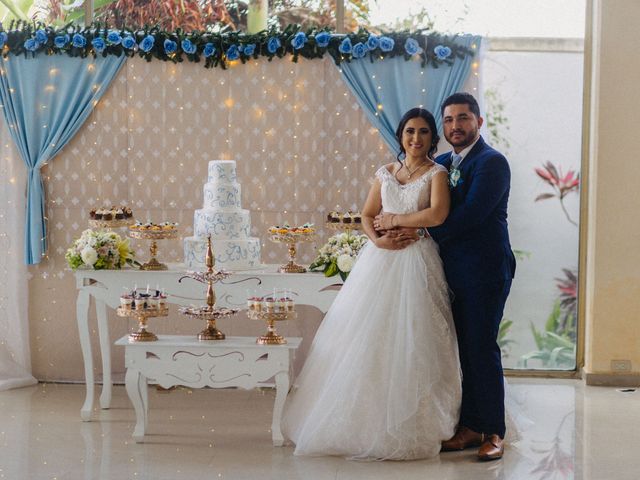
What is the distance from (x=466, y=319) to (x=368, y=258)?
0.61m

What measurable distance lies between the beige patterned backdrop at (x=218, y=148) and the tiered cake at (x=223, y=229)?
919 mm

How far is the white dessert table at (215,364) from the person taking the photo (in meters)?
5.25

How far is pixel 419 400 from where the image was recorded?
16.3ft

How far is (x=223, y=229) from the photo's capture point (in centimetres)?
583

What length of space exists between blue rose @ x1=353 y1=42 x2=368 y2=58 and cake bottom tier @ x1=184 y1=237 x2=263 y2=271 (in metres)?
1.58

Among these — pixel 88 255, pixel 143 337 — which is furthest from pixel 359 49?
pixel 143 337

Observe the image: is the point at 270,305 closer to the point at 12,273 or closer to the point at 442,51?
the point at 442,51

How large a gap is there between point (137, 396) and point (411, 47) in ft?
9.58

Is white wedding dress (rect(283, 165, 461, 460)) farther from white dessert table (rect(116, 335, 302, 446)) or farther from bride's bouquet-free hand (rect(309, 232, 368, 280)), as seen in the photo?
bride's bouquet-free hand (rect(309, 232, 368, 280))

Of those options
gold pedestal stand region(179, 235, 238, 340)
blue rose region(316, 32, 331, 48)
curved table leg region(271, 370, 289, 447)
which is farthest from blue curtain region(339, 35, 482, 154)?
curved table leg region(271, 370, 289, 447)

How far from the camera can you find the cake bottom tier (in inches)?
229

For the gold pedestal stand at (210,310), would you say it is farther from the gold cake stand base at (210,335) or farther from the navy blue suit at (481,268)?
the navy blue suit at (481,268)

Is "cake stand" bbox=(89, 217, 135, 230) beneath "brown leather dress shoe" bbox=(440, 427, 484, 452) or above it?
above

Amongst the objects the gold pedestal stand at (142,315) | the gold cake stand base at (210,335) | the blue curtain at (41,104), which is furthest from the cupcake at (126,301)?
the blue curtain at (41,104)
